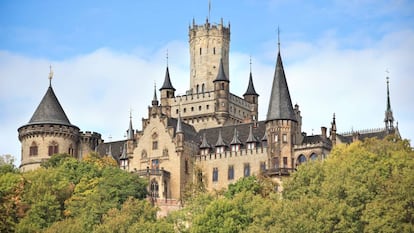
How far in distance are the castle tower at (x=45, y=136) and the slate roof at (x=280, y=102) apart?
26.8 m

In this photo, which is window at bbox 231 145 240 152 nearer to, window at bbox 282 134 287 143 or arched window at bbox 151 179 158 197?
window at bbox 282 134 287 143

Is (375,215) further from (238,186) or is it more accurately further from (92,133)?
(92,133)

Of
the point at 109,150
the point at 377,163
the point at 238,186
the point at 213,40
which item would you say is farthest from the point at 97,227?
the point at 213,40

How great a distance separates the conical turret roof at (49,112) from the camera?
161 metres

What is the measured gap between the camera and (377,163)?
126m

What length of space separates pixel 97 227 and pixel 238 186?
56.7ft

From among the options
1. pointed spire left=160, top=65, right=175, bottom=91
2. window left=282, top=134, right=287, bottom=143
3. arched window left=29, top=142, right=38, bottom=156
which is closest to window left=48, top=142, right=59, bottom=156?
arched window left=29, top=142, right=38, bottom=156

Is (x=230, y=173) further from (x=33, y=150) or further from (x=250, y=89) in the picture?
(x=33, y=150)

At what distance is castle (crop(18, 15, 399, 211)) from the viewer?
478ft

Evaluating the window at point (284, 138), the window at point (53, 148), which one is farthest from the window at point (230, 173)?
the window at point (53, 148)

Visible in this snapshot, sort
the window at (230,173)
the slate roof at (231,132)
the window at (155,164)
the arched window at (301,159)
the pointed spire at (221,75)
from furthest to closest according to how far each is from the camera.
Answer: the pointed spire at (221,75)
the window at (155,164)
the slate roof at (231,132)
the window at (230,173)
the arched window at (301,159)

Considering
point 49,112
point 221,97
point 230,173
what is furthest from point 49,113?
point 230,173

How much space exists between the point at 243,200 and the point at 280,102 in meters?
23.2

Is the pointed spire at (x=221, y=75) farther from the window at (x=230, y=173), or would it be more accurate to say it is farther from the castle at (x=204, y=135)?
the window at (x=230, y=173)
